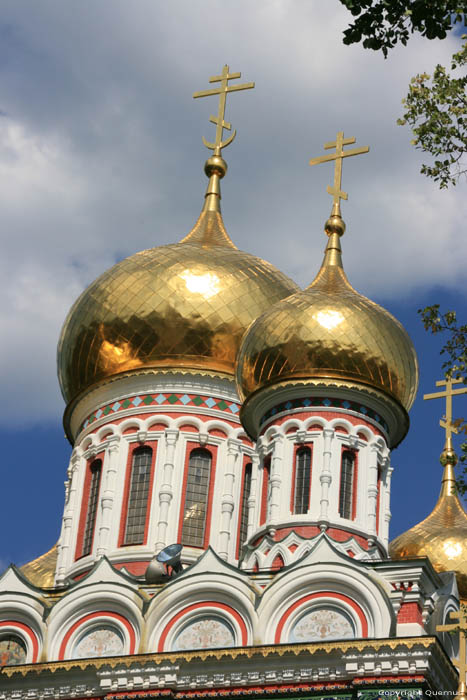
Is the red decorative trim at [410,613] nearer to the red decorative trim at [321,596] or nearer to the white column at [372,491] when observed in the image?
the red decorative trim at [321,596]

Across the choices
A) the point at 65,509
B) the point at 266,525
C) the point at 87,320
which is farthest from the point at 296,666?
the point at 87,320

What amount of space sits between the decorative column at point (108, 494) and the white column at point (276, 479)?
278 cm

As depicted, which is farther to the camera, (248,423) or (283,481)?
(248,423)

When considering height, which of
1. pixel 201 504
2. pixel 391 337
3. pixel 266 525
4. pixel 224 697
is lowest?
pixel 224 697

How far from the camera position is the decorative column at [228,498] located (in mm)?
19828

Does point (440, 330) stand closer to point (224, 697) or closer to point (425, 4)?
point (425, 4)

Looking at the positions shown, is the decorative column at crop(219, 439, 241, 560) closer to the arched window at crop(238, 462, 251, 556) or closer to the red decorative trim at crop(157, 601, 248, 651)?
the arched window at crop(238, 462, 251, 556)

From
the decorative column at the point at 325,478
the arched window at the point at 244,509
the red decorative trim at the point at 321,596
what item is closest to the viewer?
the red decorative trim at the point at 321,596

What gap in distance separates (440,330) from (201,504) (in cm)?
980

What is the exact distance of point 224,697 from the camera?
15.5 m

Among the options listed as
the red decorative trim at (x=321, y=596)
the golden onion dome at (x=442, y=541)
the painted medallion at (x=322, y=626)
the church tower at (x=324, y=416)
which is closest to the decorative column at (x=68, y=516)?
the church tower at (x=324, y=416)

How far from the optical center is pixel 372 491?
18.3m

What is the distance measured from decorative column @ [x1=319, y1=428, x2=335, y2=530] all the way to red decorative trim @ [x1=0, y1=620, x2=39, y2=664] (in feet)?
12.0

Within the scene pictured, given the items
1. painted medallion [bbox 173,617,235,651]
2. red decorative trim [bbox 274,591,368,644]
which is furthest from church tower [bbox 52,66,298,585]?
red decorative trim [bbox 274,591,368,644]
